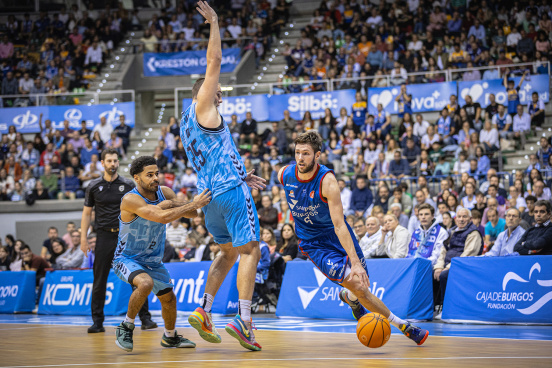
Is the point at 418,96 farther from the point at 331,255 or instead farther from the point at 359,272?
the point at 359,272

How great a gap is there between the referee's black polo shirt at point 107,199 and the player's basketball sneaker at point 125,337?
2833 millimetres

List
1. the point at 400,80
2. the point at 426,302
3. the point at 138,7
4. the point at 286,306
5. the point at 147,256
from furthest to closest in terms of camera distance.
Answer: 1. the point at 138,7
2. the point at 400,80
3. the point at 286,306
4. the point at 426,302
5. the point at 147,256

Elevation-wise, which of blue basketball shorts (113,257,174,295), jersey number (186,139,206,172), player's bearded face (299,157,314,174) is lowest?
blue basketball shorts (113,257,174,295)

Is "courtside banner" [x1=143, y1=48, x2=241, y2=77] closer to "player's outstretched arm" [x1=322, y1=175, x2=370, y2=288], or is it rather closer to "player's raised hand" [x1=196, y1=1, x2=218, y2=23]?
"player's raised hand" [x1=196, y1=1, x2=218, y2=23]

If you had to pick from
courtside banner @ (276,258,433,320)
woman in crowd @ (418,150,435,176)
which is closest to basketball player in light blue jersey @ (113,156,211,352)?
courtside banner @ (276,258,433,320)

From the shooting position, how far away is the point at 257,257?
21.6 ft

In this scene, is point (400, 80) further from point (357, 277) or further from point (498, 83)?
point (357, 277)

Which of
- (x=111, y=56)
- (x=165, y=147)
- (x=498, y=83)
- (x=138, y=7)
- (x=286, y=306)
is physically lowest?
(x=286, y=306)

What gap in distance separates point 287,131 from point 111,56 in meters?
10.2

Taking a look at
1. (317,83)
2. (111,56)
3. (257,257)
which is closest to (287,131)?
(317,83)

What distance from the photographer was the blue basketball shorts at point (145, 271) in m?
7.09

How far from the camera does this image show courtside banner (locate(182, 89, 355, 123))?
21.5 m

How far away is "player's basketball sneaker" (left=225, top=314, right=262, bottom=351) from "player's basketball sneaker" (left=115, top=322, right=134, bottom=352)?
3.33ft

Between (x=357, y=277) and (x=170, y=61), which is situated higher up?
(x=170, y=61)
